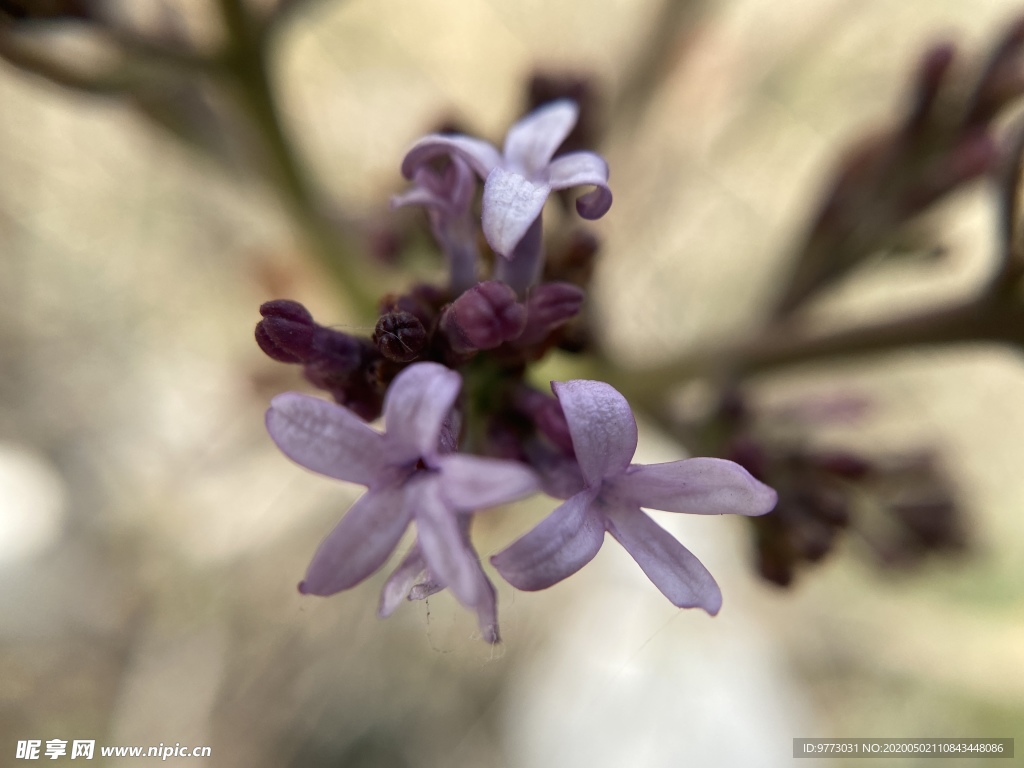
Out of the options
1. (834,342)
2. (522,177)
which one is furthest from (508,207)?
(834,342)

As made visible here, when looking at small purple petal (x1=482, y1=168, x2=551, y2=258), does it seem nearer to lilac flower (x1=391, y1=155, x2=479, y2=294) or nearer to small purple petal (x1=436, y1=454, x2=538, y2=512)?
lilac flower (x1=391, y1=155, x2=479, y2=294)

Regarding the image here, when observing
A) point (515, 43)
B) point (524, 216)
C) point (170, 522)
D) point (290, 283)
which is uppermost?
point (515, 43)

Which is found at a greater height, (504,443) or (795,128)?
(795,128)

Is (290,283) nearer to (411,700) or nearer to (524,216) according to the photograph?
(411,700)

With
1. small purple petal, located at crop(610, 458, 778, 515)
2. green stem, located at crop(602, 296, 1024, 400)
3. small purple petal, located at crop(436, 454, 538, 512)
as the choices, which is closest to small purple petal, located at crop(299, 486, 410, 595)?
small purple petal, located at crop(436, 454, 538, 512)

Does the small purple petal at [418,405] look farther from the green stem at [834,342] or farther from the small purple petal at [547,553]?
the green stem at [834,342]

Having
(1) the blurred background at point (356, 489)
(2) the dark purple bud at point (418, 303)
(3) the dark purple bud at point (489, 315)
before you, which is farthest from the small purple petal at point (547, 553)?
(1) the blurred background at point (356, 489)

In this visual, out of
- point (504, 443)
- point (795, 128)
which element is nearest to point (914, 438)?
point (795, 128)
